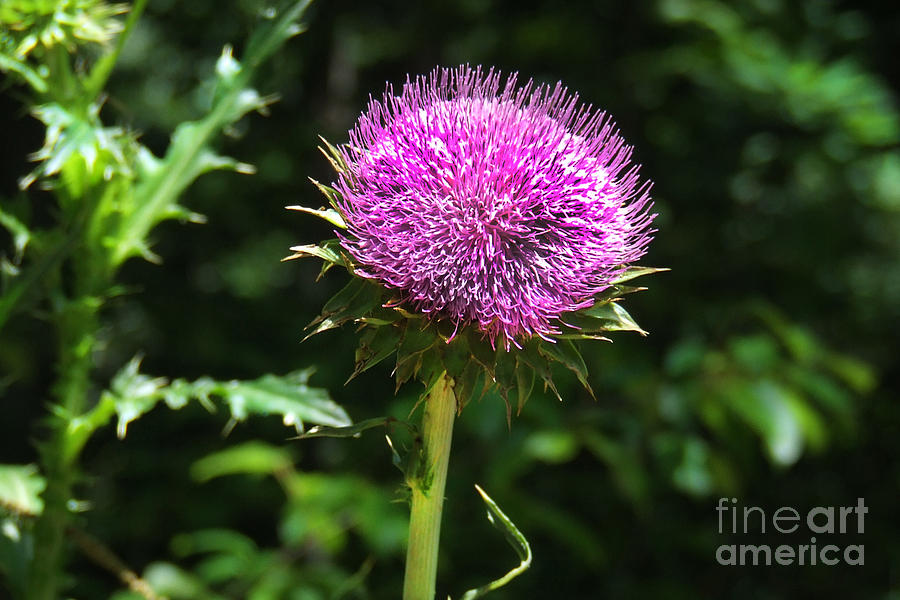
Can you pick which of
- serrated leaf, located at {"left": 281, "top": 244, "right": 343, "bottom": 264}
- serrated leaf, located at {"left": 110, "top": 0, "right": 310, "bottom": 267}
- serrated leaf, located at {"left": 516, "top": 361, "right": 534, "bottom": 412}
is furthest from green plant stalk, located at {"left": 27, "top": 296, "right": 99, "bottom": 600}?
serrated leaf, located at {"left": 516, "top": 361, "right": 534, "bottom": 412}

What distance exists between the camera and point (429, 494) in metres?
1.52

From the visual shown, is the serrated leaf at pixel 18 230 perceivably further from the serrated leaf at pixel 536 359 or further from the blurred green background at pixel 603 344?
the blurred green background at pixel 603 344

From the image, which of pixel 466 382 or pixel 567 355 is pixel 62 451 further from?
pixel 567 355

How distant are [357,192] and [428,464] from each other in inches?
19.9

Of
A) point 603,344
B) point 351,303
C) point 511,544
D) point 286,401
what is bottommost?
point 511,544

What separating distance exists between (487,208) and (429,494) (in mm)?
520

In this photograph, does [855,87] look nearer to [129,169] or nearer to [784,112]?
[784,112]

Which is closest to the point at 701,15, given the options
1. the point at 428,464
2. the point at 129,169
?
the point at 129,169

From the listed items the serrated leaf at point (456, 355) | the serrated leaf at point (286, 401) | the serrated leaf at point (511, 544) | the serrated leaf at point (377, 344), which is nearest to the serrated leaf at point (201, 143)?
the serrated leaf at point (286, 401)

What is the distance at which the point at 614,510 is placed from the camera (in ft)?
14.2

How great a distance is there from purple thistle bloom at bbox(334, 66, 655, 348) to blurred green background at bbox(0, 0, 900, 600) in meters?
1.71

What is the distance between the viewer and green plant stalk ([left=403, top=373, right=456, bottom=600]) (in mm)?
1513

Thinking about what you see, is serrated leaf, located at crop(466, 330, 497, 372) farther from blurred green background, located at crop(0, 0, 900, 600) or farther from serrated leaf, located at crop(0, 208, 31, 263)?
blurred green background, located at crop(0, 0, 900, 600)

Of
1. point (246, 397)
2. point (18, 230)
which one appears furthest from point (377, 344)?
point (18, 230)
